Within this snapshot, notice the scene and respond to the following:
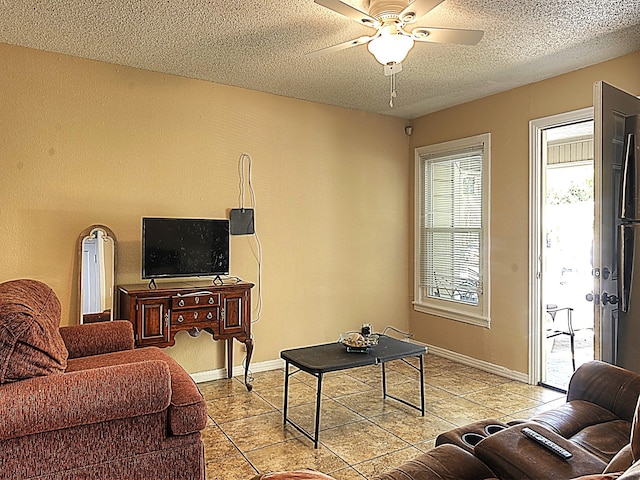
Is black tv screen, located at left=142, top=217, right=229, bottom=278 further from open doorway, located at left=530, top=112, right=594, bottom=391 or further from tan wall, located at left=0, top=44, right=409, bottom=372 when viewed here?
open doorway, located at left=530, top=112, right=594, bottom=391

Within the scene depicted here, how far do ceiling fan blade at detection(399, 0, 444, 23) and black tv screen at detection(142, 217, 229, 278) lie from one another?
2.16 m

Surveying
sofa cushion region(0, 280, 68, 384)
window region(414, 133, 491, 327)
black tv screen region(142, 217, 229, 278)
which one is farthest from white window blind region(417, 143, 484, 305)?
sofa cushion region(0, 280, 68, 384)

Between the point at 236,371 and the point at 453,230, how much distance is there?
2602 millimetres

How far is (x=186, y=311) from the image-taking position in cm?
367

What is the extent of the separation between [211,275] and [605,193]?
9.53ft

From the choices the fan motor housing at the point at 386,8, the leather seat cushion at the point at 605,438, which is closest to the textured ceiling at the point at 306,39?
the fan motor housing at the point at 386,8

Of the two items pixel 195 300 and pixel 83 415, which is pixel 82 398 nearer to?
pixel 83 415

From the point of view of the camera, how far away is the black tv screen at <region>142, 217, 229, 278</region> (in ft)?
12.0

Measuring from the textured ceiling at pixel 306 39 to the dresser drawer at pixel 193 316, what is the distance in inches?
75.9

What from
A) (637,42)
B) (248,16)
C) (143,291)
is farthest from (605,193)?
(143,291)

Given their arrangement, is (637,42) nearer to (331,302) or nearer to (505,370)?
(505,370)

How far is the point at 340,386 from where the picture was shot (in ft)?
13.4

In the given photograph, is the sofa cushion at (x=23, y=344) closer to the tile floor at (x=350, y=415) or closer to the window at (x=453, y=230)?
the tile floor at (x=350, y=415)

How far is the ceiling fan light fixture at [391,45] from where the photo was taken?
263 cm
